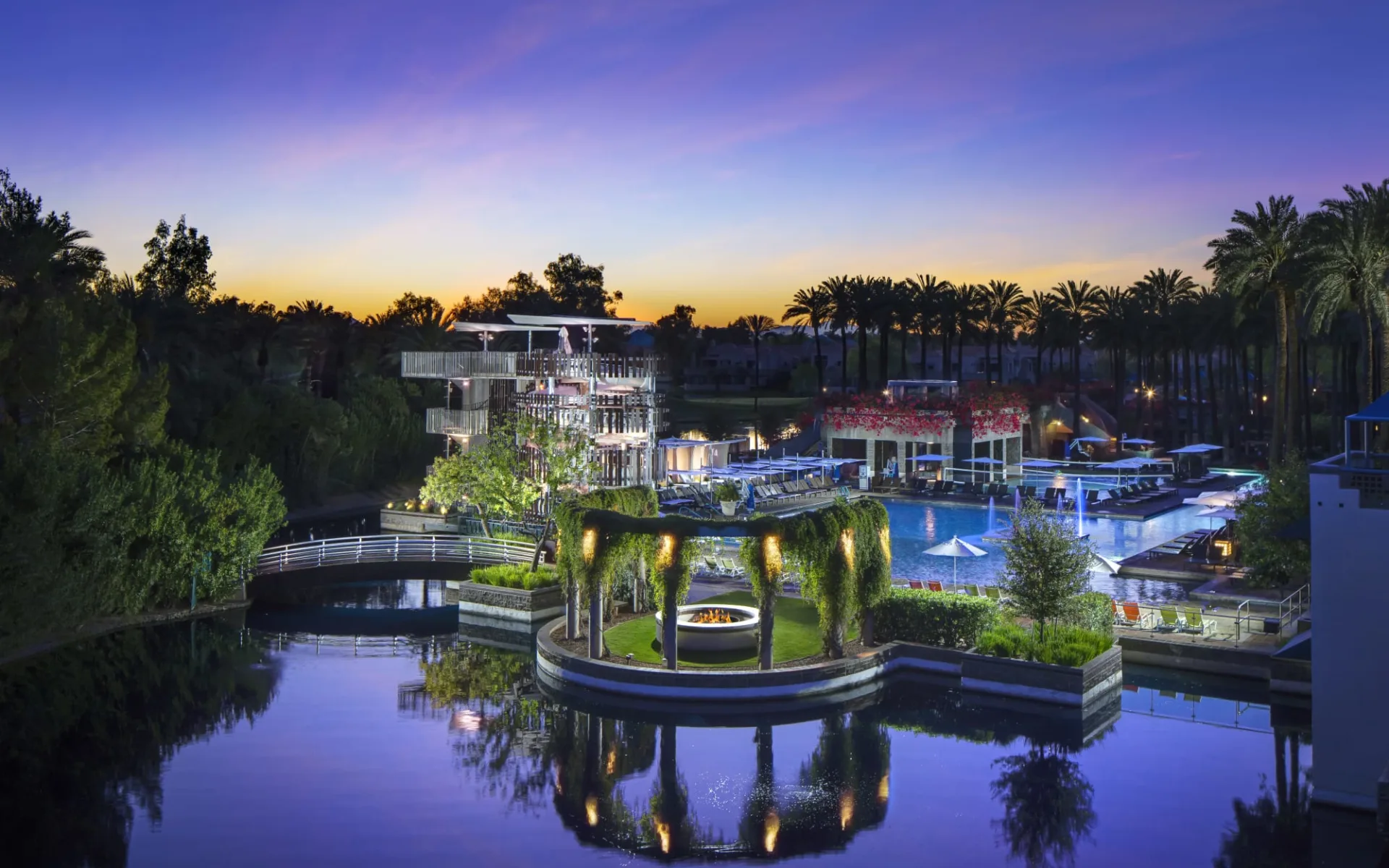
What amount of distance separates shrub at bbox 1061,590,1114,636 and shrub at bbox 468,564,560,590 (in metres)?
12.0

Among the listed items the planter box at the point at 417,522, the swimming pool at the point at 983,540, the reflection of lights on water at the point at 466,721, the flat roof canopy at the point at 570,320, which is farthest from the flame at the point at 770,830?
the planter box at the point at 417,522

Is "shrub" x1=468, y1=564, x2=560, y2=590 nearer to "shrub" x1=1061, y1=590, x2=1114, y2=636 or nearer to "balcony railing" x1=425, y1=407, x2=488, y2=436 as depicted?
"shrub" x1=1061, y1=590, x2=1114, y2=636

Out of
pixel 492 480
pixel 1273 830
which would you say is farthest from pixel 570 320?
pixel 1273 830

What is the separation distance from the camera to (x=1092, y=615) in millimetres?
23531

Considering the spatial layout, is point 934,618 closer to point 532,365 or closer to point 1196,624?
point 1196,624

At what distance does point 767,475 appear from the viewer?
51906mm

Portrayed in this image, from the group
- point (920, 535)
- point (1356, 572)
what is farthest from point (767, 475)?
point (1356, 572)

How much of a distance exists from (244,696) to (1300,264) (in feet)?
119

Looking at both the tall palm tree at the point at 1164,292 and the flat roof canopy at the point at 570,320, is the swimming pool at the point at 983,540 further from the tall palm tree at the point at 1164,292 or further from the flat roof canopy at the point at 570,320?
the tall palm tree at the point at 1164,292

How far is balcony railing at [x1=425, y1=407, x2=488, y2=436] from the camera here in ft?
154

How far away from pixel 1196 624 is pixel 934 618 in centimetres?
512

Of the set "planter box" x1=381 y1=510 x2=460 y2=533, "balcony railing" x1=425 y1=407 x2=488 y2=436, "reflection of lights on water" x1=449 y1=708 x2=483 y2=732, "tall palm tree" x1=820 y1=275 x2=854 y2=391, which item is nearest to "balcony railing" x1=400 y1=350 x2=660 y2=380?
Result: "balcony railing" x1=425 y1=407 x2=488 y2=436

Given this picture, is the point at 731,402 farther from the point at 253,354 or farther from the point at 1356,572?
the point at 1356,572

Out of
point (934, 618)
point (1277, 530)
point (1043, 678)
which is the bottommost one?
point (1043, 678)
